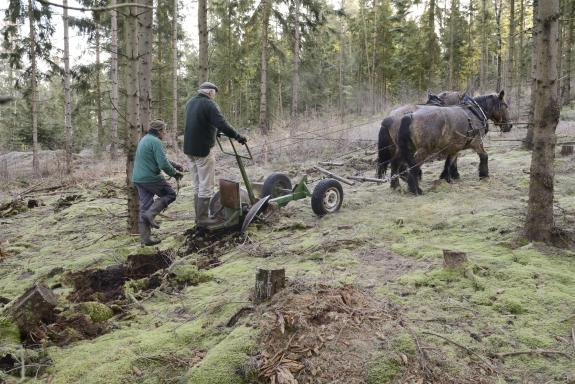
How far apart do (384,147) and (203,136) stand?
4.14 m

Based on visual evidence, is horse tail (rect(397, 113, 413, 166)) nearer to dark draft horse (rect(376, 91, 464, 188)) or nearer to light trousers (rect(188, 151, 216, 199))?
dark draft horse (rect(376, 91, 464, 188))

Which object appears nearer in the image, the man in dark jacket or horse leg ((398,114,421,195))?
the man in dark jacket

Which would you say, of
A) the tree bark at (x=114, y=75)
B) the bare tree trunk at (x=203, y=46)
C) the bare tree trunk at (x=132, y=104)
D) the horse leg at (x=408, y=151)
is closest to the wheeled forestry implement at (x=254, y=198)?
the bare tree trunk at (x=132, y=104)

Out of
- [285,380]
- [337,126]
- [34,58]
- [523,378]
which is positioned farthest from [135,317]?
[34,58]

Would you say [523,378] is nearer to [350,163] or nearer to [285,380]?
[285,380]

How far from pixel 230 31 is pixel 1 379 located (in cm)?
2966

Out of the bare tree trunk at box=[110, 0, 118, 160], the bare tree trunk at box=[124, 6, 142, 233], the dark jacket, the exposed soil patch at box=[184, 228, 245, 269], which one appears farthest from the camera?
the bare tree trunk at box=[110, 0, 118, 160]

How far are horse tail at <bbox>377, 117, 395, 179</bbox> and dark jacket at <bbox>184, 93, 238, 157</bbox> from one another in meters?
3.79

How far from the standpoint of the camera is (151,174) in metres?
6.78

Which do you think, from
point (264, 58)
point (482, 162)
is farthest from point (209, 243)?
point (264, 58)

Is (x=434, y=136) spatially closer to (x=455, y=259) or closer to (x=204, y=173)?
(x=204, y=173)

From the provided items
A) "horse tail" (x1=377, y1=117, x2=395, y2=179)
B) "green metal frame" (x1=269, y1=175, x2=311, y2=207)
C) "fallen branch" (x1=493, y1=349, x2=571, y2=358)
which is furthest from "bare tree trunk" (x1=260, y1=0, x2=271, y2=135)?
"fallen branch" (x1=493, y1=349, x2=571, y2=358)

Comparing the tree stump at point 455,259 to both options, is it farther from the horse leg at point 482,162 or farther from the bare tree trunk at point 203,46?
the bare tree trunk at point 203,46

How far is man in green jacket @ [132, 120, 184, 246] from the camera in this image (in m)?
6.65
